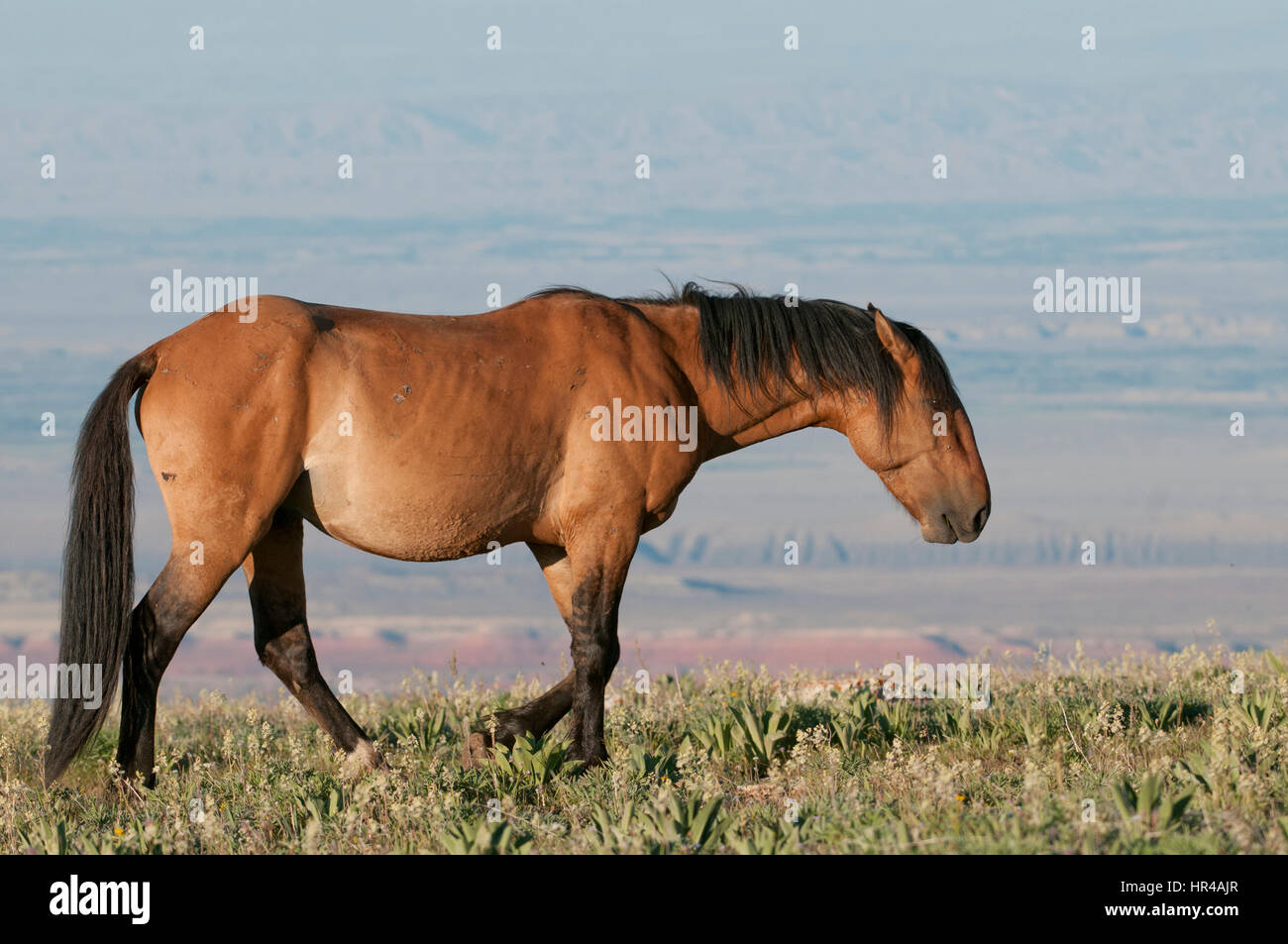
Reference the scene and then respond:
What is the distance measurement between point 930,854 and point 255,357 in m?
4.58

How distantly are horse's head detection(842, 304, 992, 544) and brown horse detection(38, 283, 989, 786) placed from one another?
0.05 feet

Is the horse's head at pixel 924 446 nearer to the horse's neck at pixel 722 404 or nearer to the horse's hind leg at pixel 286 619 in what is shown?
the horse's neck at pixel 722 404

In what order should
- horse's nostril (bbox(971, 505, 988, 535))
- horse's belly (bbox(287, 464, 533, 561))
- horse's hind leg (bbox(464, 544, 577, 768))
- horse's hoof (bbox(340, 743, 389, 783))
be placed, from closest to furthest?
horse's belly (bbox(287, 464, 533, 561))
horse's hoof (bbox(340, 743, 389, 783))
horse's hind leg (bbox(464, 544, 577, 768))
horse's nostril (bbox(971, 505, 988, 535))

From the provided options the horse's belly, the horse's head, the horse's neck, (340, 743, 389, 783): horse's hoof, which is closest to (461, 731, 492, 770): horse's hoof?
(340, 743, 389, 783): horse's hoof

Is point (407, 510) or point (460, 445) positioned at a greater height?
point (460, 445)

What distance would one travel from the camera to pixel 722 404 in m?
8.35

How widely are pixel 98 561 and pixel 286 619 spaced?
4.00ft

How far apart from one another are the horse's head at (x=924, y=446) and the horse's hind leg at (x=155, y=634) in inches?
159

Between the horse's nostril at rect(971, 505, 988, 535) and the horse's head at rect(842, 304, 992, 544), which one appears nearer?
the horse's head at rect(842, 304, 992, 544)

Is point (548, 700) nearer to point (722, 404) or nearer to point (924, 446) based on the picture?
point (722, 404)

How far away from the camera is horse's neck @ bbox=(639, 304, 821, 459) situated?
835 centimetres

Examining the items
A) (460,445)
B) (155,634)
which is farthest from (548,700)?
(155,634)

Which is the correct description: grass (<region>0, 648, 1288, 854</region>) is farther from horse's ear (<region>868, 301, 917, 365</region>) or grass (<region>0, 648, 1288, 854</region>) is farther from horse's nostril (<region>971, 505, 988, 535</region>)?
horse's ear (<region>868, 301, 917, 365</region>)

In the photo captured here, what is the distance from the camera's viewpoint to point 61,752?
24.6 ft
